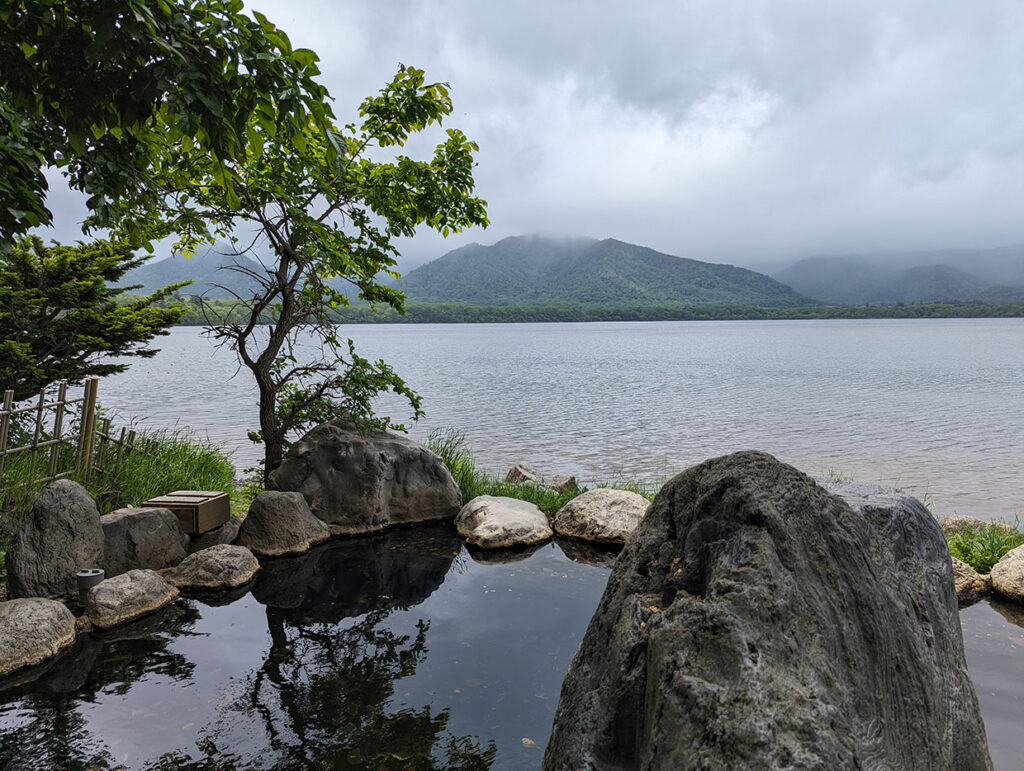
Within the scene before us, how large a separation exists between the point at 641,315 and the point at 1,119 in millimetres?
195360

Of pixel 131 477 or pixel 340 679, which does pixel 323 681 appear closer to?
pixel 340 679

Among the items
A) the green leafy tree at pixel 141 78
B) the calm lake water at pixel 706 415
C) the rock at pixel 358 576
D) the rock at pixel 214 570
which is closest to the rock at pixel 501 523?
the rock at pixel 358 576

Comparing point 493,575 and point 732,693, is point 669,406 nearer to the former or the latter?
point 493,575

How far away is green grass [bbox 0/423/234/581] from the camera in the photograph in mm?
8727

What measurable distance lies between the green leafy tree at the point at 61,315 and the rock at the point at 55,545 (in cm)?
329

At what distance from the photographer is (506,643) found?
6.77 m

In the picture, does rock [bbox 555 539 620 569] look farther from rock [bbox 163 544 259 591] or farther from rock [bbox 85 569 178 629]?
rock [bbox 85 569 178 629]

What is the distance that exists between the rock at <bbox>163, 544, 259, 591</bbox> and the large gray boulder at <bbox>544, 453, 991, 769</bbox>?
603cm

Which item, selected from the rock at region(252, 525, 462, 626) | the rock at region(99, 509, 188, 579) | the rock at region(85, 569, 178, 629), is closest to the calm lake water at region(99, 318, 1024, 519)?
the rock at region(252, 525, 462, 626)

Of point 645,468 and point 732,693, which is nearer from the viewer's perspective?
point 732,693

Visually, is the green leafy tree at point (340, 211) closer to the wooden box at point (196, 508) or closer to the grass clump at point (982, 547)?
the wooden box at point (196, 508)

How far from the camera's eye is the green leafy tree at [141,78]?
346cm

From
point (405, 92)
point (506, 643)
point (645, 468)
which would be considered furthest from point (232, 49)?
point (645, 468)

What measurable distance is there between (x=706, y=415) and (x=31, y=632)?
25965 millimetres
